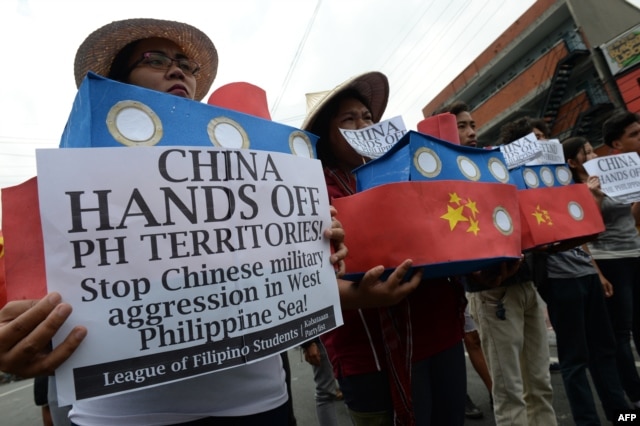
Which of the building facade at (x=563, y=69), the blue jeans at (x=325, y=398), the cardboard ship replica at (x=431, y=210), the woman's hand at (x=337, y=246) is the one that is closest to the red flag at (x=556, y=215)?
the cardboard ship replica at (x=431, y=210)

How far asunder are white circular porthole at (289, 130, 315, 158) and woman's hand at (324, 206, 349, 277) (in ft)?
0.61

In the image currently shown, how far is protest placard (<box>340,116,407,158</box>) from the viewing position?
1.36 meters

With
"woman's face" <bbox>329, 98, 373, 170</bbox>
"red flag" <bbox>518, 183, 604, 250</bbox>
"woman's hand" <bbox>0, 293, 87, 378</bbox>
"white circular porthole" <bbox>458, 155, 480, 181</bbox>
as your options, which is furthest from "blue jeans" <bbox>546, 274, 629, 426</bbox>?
"woman's hand" <bbox>0, 293, 87, 378</bbox>

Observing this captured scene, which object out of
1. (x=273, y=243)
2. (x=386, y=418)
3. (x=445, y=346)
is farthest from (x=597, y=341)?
(x=273, y=243)

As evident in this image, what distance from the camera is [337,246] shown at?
1075 millimetres

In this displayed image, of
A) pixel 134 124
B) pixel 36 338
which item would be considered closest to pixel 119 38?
pixel 134 124

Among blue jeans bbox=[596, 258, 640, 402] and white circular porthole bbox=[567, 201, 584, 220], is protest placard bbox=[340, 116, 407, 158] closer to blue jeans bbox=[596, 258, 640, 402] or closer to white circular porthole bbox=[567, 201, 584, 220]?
white circular porthole bbox=[567, 201, 584, 220]

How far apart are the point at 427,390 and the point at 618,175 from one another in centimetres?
210

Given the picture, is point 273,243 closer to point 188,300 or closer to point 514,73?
point 188,300

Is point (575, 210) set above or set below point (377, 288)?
above

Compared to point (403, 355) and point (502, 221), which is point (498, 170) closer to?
point (502, 221)

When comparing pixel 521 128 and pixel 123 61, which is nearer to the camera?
pixel 123 61

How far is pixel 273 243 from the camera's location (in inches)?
35.6

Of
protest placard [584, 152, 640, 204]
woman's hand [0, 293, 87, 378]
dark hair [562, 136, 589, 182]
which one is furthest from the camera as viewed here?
dark hair [562, 136, 589, 182]
